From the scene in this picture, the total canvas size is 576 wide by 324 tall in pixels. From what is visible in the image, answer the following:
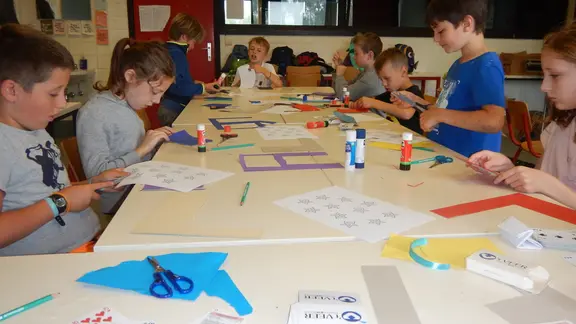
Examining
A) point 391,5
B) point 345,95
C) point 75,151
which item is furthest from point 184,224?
point 391,5

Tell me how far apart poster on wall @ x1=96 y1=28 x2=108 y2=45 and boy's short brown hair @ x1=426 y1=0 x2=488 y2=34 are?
476 centimetres

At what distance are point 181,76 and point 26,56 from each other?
219cm

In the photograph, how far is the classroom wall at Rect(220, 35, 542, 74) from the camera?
605 cm

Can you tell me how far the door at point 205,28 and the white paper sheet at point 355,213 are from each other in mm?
4893

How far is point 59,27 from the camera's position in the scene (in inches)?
219

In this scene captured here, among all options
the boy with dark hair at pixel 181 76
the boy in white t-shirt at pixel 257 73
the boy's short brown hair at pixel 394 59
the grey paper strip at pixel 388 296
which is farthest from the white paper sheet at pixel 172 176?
the boy in white t-shirt at pixel 257 73

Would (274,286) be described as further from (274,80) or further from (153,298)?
(274,80)

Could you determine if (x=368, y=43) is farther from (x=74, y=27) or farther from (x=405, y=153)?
(x=74, y=27)

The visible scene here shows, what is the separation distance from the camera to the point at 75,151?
6.52 ft

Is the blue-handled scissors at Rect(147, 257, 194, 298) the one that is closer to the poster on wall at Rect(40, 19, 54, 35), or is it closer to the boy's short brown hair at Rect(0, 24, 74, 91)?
the boy's short brown hair at Rect(0, 24, 74, 91)

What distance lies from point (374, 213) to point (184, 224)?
48 cm

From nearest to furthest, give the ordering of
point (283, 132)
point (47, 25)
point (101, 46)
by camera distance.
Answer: point (283, 132) → point (47, 25) → point (101, 46)

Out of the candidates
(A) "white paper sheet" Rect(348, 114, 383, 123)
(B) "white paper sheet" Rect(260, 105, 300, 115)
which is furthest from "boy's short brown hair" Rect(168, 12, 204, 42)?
(A) "white paper sheet" Rect(348, 114, 383, 123)

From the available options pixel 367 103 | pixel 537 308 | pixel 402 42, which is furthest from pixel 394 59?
pixel 402 42
